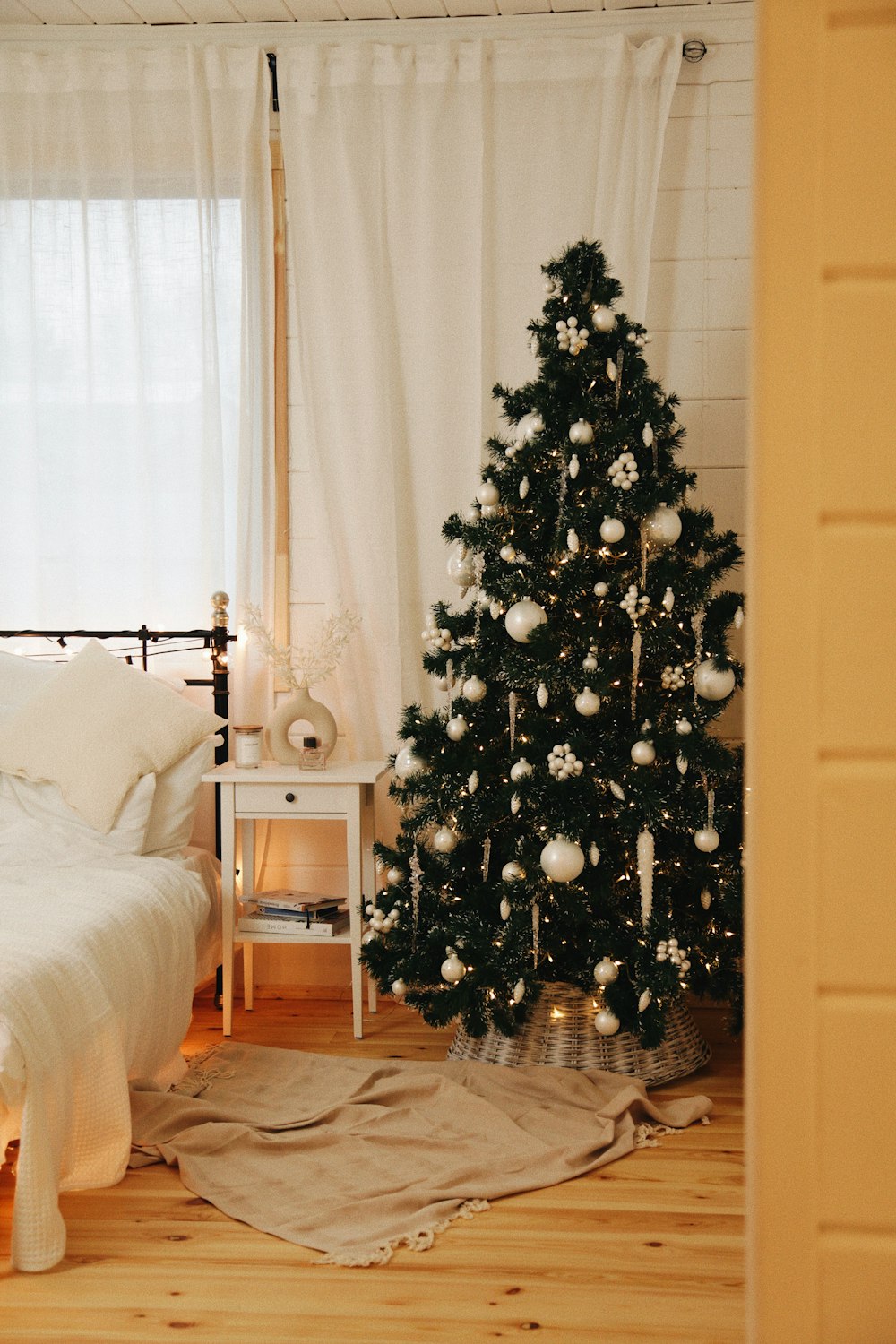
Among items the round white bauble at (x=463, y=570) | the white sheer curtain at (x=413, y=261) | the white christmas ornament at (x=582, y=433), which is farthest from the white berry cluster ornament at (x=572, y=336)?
the white sheer curtain at (x=413, y=261)

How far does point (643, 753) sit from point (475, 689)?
0.42 m

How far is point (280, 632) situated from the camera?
137 inches

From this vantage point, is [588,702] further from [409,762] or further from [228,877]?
[228,877]

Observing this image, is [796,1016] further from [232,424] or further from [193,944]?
[232,424]

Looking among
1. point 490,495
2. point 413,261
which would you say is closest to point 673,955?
point 490,495

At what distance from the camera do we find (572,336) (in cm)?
266

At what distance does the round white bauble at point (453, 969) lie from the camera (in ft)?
8.54

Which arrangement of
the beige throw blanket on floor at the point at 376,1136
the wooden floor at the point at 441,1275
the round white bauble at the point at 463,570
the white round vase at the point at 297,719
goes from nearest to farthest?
the wooden floor at the point at 441,1275, the beige throw blanket on floor at the point at 376,1136, the round white bauble at the point at 463,570, the white round vase at the point at 297,719

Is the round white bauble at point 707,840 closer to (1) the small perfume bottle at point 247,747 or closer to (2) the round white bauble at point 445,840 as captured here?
(2) the round white bauble at point 445,840

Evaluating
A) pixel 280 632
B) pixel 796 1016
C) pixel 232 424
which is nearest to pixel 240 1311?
pixel 796 1016

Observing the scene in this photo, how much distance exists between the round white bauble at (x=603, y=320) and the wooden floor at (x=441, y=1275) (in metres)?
1.78

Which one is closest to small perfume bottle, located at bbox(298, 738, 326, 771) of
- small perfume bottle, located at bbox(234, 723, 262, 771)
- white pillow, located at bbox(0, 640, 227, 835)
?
small perfume bottle, located at bbox(234, 723, 262, 771)

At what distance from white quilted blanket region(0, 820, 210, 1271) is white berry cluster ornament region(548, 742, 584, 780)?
0.93 metres

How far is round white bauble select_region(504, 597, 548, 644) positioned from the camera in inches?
101
